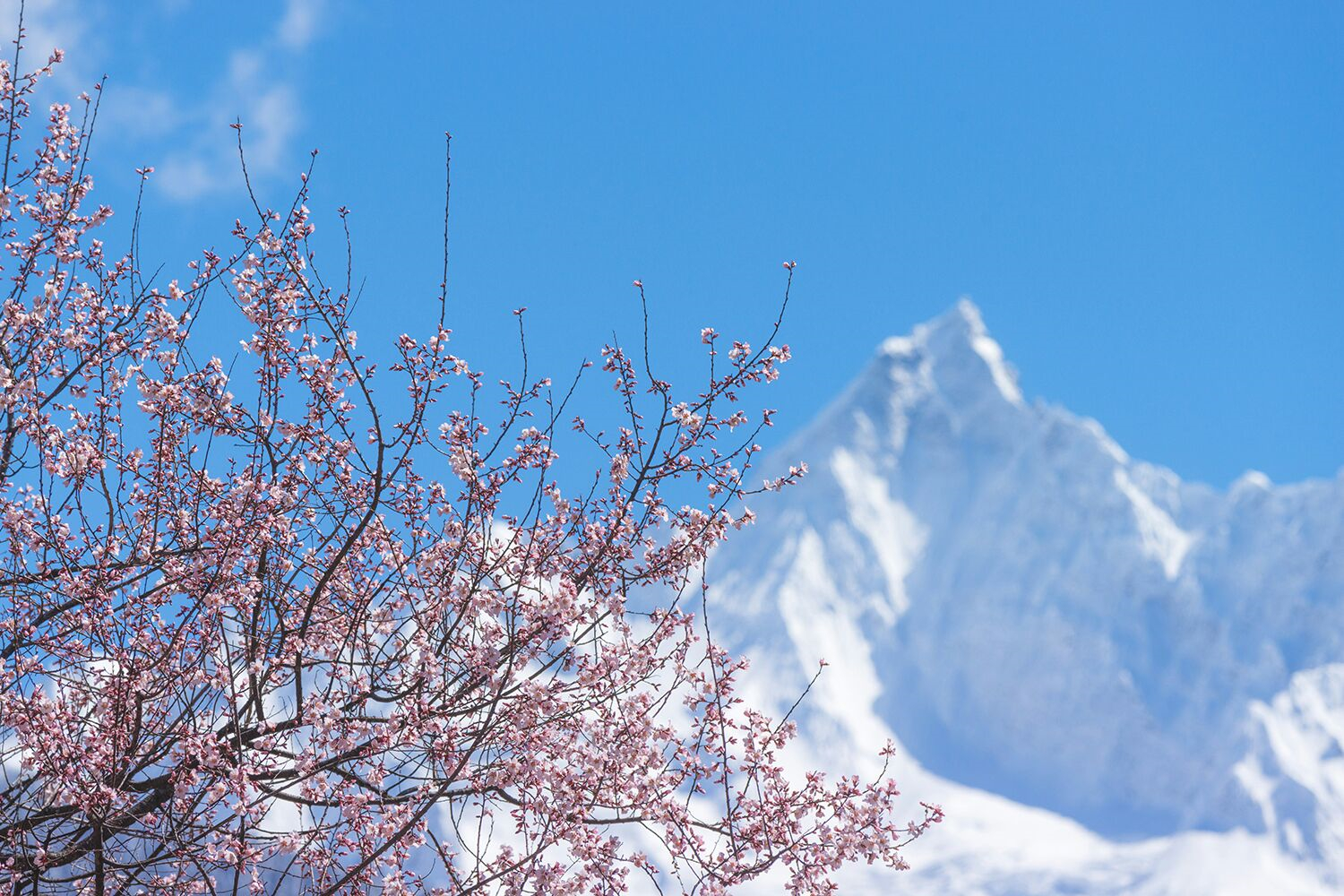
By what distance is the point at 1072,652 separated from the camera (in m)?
127

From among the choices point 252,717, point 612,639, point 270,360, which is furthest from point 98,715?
point 612,639

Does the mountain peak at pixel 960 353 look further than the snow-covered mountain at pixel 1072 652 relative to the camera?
Yes

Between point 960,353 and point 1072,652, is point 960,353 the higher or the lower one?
the higher one

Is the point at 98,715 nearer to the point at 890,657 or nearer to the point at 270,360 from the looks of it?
the point at 270,360

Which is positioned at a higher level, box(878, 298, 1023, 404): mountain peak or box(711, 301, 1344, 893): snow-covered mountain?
box(878, 298, 1023, 404): mountain peak

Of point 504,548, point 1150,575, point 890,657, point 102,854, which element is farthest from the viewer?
point 890,657

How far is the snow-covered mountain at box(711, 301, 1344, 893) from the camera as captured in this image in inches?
4235

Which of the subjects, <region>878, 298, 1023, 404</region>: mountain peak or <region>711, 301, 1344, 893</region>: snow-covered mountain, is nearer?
<region>711, 301, 1344, 893</region>: snow-covered mountain

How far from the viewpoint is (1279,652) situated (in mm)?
118500

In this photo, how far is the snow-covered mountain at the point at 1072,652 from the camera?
353 ft

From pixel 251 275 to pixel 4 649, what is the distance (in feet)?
8.27

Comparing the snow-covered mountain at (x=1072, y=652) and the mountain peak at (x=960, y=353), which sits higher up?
the mountain peak at (x=960, y=353)

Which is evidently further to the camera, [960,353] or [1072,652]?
[960,353]

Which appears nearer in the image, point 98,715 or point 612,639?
point 98,715
